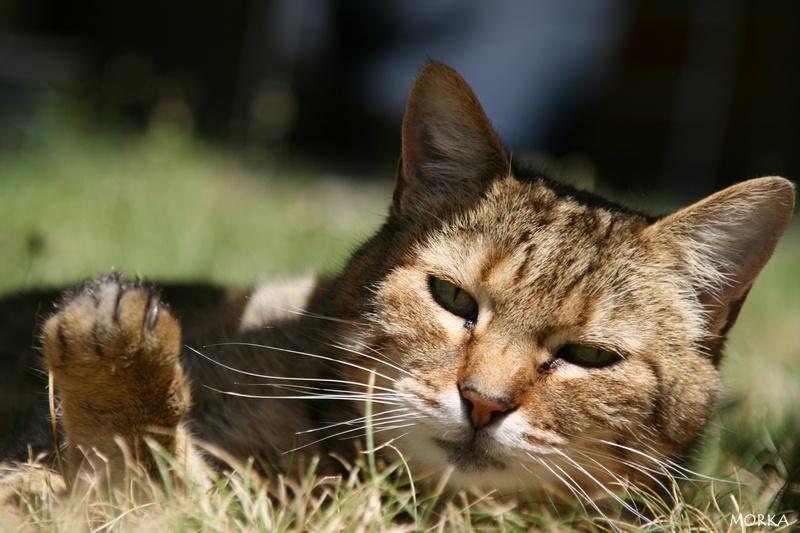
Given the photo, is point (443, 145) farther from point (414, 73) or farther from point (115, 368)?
point (414, 73)

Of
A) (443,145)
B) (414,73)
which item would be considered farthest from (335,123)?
(443,145)

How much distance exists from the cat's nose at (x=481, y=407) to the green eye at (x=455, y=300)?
27 cm

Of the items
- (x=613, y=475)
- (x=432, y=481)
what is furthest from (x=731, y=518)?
(x=432, y=481)

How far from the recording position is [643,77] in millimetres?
10523

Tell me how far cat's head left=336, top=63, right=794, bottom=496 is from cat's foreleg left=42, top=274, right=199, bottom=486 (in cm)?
52

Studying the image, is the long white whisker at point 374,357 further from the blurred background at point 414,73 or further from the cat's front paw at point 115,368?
the blurred background at point 414,73

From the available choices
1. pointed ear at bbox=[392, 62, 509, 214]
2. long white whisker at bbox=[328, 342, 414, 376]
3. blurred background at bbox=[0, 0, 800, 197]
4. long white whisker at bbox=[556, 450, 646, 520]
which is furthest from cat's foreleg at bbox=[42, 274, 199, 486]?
blurred background at bbox=[0, 0, 800, 197]

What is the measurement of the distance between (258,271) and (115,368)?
94.1 inches

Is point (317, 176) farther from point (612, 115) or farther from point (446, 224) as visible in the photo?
point (446, 224)

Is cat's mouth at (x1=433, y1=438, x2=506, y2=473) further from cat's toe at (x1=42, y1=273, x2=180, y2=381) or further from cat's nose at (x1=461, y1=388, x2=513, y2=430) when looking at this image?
cat's toe at (x1=42, y1=273, x2=180, y2=381)

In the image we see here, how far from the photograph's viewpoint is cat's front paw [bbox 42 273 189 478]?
1974 millimetres

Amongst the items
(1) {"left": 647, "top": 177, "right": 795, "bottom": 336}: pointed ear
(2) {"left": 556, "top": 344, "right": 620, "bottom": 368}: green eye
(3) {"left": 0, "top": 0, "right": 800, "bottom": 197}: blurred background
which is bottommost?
(2) {"left": 556, "top": 344, "right": 620, "bottom": 368}: green eye

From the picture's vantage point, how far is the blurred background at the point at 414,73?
22.8 ft

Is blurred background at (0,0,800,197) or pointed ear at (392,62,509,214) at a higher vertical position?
blurred background at (0,0,800,197)
